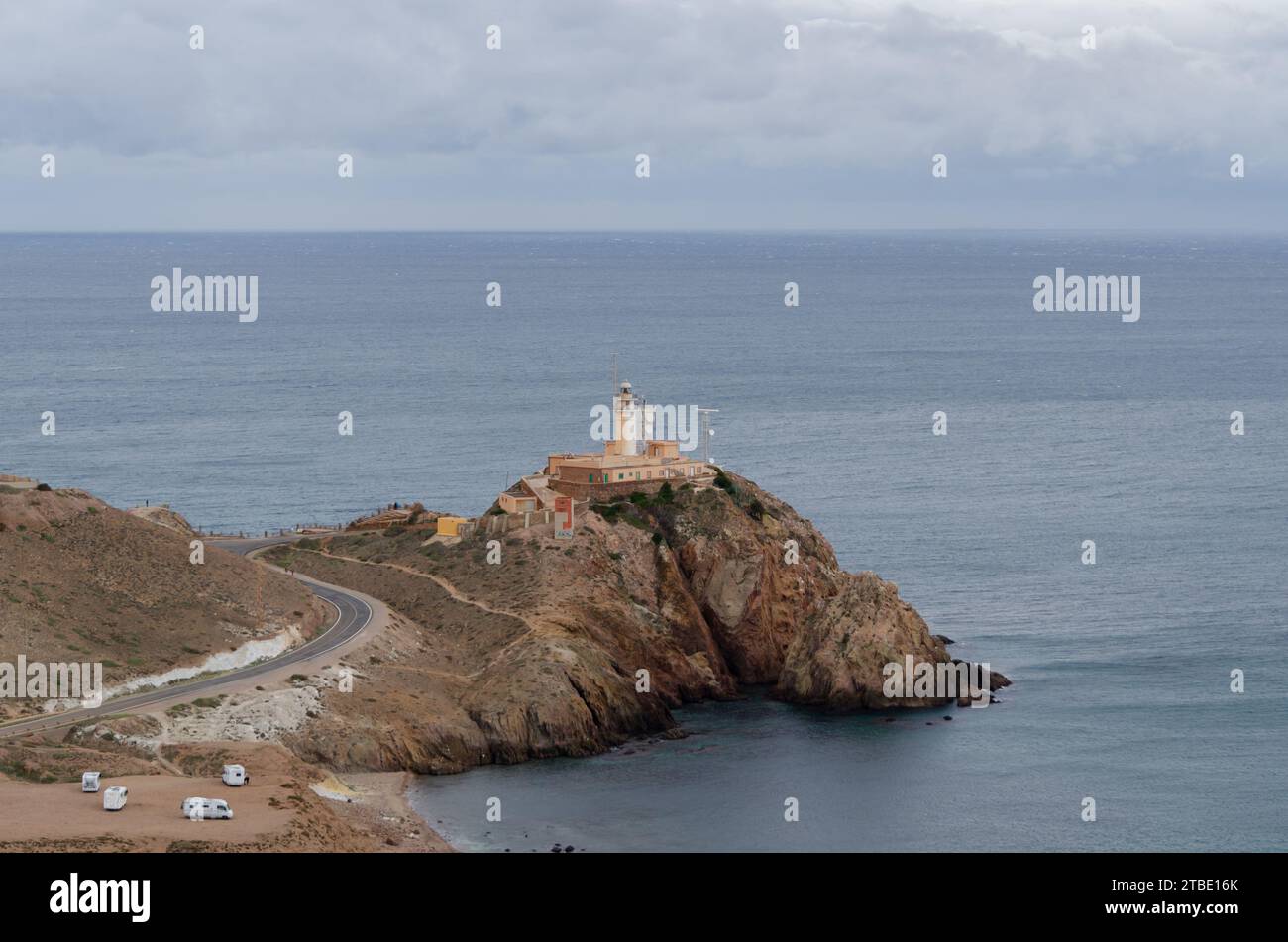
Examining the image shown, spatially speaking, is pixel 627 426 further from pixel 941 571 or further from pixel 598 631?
pixel 941 571

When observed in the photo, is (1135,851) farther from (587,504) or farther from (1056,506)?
(1056,506)

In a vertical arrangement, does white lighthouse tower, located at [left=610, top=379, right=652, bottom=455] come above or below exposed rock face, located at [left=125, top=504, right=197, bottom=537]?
above

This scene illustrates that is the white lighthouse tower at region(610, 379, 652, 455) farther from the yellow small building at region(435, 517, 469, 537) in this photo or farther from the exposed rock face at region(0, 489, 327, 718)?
the exposed rock face at region(0, 489, 327, 718)

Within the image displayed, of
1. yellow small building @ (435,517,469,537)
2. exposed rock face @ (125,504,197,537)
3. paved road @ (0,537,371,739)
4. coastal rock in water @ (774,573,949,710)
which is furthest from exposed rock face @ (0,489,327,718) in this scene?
coastal rock in water @ (774,573,949,710)

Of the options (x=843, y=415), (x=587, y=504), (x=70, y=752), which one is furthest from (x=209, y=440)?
(x=70, y=752)

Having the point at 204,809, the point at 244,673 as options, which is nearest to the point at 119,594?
the point at 244,673
